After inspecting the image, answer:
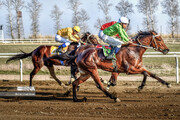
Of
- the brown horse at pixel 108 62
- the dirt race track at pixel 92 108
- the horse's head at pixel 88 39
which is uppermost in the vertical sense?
the horse's head at pixel 88 39

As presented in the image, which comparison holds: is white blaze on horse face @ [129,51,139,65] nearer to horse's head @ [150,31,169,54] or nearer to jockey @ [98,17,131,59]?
jockey @ [98,17,131,59]

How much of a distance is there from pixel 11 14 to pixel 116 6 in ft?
45.8

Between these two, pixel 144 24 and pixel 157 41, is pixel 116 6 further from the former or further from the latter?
pixel 157 41

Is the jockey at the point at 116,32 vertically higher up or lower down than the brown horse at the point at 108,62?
higher up

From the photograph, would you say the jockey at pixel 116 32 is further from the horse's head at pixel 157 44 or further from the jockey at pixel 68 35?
the jockey at pixel 68 35

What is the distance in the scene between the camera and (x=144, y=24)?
3444 cm

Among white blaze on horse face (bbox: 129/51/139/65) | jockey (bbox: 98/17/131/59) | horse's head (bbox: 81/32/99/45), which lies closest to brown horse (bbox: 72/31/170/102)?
white blaze on horse face (bbox: 129/51/139/65)

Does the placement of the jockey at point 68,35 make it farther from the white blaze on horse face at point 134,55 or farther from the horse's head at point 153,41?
the white blaze on horse face at point 134,55

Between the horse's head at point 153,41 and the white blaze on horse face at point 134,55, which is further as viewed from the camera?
the horse's head at point 153,41

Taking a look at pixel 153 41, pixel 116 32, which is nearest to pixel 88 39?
pixel 116 32

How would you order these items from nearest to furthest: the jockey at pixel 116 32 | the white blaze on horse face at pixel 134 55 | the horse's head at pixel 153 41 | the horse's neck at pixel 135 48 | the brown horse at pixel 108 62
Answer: the brown horse at pixel 108 62 → the jockey at pixel 116 32 → the white blaze on horse face at pixel 134 55 → the horse's neck at pixel 135 48 → the horse's head at pixel 153 41

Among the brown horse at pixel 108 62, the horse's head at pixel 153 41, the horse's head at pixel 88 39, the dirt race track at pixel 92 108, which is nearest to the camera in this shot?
the dirt race track at pixel 92 108

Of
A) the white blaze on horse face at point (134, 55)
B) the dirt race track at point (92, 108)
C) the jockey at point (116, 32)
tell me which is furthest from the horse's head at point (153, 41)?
the dirt race track at point (92, 108)

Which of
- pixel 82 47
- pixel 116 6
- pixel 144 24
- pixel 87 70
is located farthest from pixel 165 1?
pixel 87 70
